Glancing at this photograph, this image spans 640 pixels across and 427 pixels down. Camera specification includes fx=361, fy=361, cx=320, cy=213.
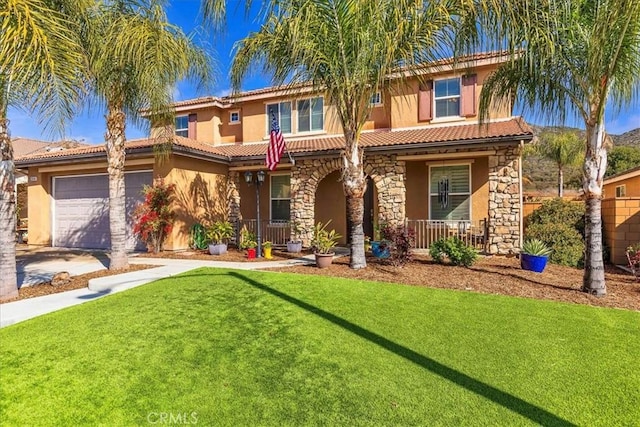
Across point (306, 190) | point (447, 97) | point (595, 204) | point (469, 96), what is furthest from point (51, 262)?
point (469, 96)

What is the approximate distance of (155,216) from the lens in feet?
40.0

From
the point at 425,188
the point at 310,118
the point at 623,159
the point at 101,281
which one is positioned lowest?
the point at 101,281

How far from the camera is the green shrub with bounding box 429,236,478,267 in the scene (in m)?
9.36

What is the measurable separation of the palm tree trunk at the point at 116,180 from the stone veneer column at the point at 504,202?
10777 millimetres

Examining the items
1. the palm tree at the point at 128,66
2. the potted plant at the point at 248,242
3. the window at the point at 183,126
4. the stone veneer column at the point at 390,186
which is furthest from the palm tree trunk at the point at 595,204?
the window at the point at 183,126

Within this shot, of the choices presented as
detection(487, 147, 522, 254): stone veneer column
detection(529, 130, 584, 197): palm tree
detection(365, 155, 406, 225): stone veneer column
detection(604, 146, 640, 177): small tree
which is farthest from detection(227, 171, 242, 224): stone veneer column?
detection(604, 146, 640, 177): small tree

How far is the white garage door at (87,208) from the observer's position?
1391 cm

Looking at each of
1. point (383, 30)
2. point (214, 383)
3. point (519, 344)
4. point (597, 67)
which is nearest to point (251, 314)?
point (214, 383)

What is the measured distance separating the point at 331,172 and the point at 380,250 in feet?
15.7

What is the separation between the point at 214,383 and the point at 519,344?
3.74 meters

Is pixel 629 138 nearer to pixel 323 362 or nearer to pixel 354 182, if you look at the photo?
pixel 354 182

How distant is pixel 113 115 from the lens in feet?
29.9

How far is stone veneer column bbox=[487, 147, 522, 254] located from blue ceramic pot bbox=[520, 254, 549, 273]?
2235 millimetres

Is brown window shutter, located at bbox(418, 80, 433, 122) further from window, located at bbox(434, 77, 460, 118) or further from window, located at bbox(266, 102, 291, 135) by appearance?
window, located at bbox(266, 102, 291, 135)
